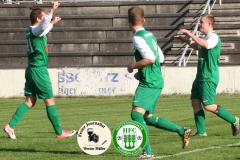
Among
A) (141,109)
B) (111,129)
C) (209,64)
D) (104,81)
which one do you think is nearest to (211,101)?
(209,64)

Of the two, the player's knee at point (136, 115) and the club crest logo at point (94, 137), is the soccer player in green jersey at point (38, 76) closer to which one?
the club crest logo at point (94, 137)

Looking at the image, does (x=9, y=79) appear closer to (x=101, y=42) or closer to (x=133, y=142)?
(x=101, y=42)

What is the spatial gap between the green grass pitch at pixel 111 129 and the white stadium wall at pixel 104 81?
341cm

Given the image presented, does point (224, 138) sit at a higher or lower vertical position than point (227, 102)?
higher

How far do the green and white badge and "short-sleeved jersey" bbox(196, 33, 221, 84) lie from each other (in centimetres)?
296

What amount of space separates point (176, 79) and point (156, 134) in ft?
41.8

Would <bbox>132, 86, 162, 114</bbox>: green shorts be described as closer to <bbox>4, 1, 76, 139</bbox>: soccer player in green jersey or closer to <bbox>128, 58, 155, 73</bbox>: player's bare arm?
<bbox>128, 58, 155, 73</bbox>: player's bare arm

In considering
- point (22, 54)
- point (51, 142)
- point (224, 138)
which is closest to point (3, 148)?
point (51, 142)

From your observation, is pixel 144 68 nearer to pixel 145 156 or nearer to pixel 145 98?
pixel 145 98

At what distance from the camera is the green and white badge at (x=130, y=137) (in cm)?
948

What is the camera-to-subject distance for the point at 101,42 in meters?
30.8

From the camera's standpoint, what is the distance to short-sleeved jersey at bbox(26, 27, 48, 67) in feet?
40.0

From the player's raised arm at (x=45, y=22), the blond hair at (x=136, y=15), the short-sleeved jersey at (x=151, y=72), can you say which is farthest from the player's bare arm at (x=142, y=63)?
the player's raised arm at (x=45, y=22)

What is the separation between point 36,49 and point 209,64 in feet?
9.12
